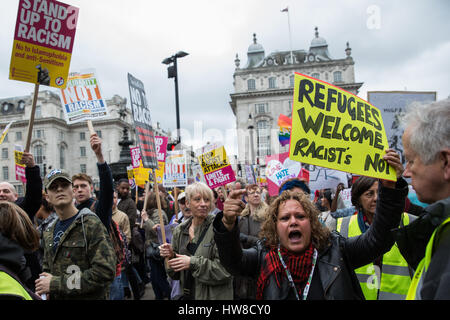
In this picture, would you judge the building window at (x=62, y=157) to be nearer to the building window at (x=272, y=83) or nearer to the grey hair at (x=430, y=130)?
the building window at (x=272, y=83)

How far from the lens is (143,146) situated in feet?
13.7

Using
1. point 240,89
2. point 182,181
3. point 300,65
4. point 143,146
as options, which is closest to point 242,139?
point 240,89

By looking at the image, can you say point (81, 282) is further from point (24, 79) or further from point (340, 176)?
point (340, 176)

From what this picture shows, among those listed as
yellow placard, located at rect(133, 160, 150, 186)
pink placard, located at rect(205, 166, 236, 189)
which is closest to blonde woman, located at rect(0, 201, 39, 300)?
pink placard, located at rect(205, 166, 236, 189)

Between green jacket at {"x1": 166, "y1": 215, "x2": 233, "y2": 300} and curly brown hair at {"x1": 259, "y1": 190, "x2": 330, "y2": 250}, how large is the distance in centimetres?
113

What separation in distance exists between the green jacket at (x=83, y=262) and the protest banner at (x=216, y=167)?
4397 millimetres

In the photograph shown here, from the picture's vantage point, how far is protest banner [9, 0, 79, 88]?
3.66 meters

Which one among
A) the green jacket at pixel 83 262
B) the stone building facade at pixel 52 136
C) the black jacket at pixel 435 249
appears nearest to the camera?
the black jacket at pixel 435 249

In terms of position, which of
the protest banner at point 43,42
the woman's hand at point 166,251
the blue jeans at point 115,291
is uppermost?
the protest banner at point 43,42

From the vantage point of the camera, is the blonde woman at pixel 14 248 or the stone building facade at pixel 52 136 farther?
the stone building facade at pixel 52 136

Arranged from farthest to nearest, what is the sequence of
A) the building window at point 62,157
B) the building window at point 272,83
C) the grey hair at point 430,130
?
the building window at point 62,157, the building window at point 272,83, the grey hair at point 430,130

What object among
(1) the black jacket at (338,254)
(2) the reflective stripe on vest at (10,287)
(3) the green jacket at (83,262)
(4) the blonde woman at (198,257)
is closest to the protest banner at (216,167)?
(4) the blonde woman at (198,257)

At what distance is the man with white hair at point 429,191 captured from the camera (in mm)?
1274

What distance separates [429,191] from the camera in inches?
57.9
